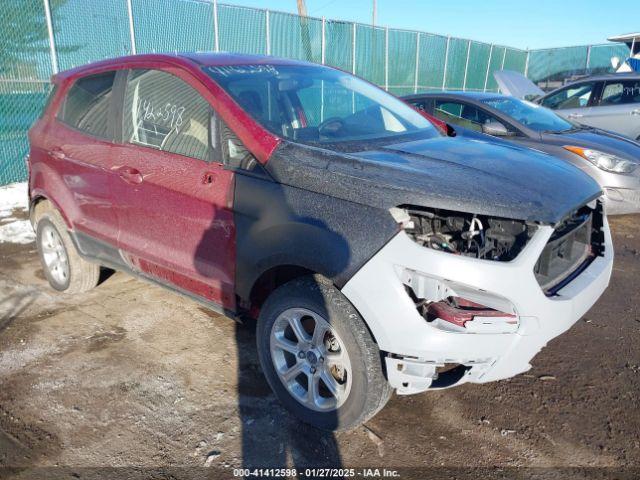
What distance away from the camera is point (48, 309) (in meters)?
4.04

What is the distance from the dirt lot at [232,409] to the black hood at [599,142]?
2474mm

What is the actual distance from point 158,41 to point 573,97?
756 centimetres

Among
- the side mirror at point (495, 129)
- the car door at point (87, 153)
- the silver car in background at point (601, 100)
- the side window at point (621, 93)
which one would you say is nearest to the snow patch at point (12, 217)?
the car door at point (87, 153)

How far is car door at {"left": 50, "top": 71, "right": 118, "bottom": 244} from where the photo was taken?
3504 mm

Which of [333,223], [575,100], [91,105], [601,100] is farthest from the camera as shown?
[575,100]

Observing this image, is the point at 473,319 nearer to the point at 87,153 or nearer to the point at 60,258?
the point at 87,153

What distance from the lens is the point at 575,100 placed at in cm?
864

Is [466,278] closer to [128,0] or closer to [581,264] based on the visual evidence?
[581,264]

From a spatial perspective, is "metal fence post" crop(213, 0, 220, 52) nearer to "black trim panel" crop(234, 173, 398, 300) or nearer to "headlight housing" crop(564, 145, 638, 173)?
"headlight housing" crop(564, 145, 638, 173)

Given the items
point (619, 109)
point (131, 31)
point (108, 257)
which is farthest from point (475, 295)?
point (131, 31)

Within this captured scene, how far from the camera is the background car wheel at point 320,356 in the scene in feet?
7.52

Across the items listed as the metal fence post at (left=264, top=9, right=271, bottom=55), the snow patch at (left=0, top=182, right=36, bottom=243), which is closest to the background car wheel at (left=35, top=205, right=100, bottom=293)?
the snow patch at (left=0, top=182, right=36, bottom=243)

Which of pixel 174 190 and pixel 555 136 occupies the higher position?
pixel 174 190

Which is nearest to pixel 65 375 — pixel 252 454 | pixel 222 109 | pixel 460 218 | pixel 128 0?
pixel 252 454
